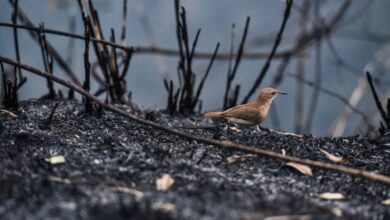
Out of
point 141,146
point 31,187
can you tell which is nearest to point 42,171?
point 31,187

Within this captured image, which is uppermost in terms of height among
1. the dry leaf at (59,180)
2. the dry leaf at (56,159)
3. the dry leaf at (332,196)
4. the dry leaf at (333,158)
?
the dry leaf at (56,159)

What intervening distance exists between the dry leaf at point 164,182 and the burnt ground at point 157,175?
19 millimetres

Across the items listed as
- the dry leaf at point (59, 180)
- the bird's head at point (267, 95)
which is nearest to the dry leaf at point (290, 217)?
the dry leaf at point (59, 180)

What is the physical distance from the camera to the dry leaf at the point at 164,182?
7.06 feet

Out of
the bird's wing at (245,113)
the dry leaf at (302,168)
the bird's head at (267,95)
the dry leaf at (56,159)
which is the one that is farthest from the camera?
the bird's head at (267,95)

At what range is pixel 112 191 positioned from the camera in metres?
2.04

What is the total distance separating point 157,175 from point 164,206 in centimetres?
38

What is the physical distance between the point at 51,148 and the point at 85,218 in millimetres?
719

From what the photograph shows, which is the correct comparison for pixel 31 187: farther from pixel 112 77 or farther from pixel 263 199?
pixel 112 77

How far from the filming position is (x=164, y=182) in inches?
86.8

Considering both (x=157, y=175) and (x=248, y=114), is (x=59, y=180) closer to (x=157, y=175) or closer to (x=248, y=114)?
(x=157, y=175)

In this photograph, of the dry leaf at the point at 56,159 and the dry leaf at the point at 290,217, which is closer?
the dry leaf at the point at 290,217

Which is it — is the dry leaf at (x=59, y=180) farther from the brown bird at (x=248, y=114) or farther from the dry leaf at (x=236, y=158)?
the brown bird at (x=248, y=114)

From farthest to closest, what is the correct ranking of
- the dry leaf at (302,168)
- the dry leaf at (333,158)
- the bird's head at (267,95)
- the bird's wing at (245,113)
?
the bird's head at (267,95)
the bird's wing at (245,113)
the dry leaf at (333,158)
the dry leaf at (302,168)
